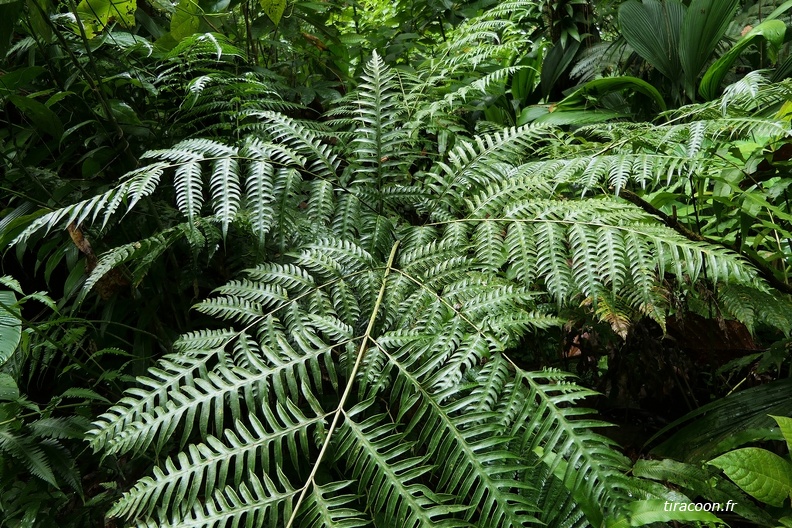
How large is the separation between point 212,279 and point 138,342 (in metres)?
0.28

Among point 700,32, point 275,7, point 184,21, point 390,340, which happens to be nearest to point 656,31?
point 700,32

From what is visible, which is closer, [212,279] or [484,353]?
[484,353]

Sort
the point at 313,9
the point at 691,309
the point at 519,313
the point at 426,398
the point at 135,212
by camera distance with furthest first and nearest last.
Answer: the point at 313,9, the point at 135,212, the point at 691,309, the point at 519,313, the point at 426,398

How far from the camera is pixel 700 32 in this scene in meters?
2.92

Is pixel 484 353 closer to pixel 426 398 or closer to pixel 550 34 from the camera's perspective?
pixel 426 398

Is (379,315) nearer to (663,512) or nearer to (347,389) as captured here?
(347,389)

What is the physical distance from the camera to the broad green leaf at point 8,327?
1.25 m

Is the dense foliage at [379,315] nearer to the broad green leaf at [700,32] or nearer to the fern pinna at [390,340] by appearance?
the fern pinna at [390,340]

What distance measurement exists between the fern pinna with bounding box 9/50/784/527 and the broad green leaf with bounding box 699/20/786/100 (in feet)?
5.02

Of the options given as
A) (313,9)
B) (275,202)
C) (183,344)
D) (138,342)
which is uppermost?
(313,9)

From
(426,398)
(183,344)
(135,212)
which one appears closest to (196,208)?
(183,344)

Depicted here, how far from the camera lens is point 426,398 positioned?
2.94 ft

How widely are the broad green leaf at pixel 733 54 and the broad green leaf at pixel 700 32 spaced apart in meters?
0.23

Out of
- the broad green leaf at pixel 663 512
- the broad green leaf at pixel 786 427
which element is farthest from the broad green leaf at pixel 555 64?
the broad green leaf at pixel 663 512
